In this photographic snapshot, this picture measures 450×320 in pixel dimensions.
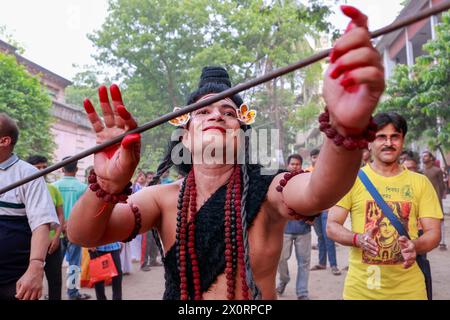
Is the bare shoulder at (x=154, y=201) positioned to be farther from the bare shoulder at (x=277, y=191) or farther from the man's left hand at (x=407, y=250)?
the man's left hand at (x=407, y=250)

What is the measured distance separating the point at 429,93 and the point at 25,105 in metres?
11.3

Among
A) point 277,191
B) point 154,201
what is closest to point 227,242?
point 277,191

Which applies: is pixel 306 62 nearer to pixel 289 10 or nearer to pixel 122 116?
pixel 122 116

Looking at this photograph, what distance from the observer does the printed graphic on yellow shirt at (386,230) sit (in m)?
2.74

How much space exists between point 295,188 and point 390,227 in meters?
1.36

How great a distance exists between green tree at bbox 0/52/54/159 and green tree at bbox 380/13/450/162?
1097cm

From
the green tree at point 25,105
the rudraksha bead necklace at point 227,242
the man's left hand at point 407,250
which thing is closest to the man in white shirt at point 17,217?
the rudraksha bead necklace at point 227,242

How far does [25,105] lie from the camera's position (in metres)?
13.2

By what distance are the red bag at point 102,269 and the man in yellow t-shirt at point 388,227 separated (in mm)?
3103

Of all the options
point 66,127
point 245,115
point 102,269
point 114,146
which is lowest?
point 102,269

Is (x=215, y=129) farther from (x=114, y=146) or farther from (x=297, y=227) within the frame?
(x=297, y=227)

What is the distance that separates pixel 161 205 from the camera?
86.2 inches
